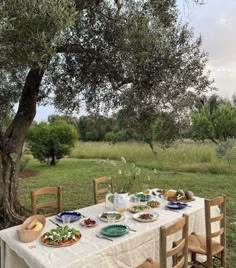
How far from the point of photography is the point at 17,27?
3.23m

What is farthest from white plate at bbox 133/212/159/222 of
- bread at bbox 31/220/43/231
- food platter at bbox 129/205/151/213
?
bread at bbox 31/220/43/231

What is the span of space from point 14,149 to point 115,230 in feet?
9.48

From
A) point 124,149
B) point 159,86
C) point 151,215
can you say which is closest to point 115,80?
point 159,86

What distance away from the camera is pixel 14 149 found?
5090mm

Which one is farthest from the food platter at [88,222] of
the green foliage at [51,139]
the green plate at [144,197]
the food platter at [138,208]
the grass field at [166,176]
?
the green foliage at [51,139]

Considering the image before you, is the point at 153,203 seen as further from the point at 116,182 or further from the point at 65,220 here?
the point at 116,182

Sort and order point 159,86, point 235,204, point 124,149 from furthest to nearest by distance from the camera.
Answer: point 124,149, point 235,204, point 159,86

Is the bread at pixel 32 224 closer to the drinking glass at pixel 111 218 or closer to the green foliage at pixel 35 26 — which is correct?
the drinking glass at pixel 111 218

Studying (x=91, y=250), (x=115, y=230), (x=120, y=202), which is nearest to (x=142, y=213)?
(x=120, y=202)

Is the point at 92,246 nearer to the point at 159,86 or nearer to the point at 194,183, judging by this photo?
the point at 159,86

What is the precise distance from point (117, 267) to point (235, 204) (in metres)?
4.67

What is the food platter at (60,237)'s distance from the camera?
2611 mm

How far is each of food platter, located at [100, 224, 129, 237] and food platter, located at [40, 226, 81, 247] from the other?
0.26m

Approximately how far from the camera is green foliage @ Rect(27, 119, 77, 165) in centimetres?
1354
